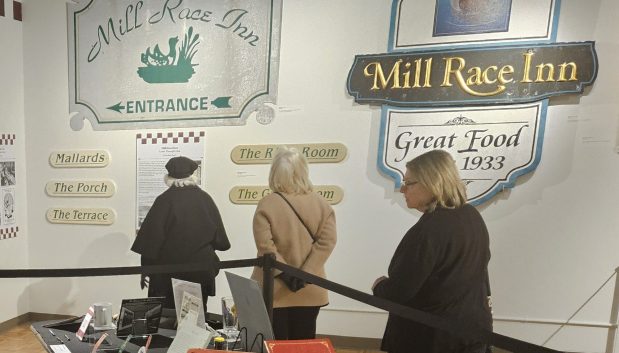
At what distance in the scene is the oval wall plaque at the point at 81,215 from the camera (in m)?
3.34

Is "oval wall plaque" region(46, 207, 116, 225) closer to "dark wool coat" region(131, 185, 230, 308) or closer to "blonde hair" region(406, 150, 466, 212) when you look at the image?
"dark wool coat" region(131, 185, 230, 308)

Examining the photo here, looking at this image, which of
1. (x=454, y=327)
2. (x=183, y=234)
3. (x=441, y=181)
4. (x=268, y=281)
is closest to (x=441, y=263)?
(x=441, y=181)

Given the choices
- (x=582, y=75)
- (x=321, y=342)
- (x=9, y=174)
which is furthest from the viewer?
(x=9, y=174)

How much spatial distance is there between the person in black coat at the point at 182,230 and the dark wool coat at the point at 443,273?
1878mm

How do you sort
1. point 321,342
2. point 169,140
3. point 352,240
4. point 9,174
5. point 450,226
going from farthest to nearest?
point 9,174 < point 169,140 < point 352,240 < point 450,226 < point 321,342

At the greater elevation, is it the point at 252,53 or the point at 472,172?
the point at 252,53

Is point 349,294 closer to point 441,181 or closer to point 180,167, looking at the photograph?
point 441,181

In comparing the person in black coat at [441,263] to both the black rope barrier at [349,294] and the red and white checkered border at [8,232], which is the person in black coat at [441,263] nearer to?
the black rope barrier at [349,294]

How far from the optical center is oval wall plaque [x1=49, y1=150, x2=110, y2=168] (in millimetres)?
3328

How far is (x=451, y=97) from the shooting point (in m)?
2.68

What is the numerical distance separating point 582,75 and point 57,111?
154 inches

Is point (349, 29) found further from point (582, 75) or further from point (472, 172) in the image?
point (582, 75)

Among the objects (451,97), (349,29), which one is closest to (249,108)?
(349,29)

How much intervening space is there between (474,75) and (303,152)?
127 centimetres
